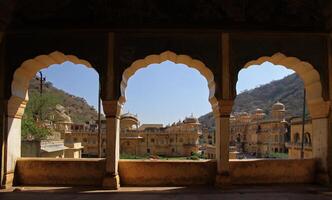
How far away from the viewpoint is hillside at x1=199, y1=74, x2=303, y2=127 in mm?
119238

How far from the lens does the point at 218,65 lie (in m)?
9.66

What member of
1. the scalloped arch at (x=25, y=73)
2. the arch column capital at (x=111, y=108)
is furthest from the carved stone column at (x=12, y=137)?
the arch column capital at (x=111, y=108)

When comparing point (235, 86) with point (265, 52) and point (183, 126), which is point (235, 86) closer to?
point (265, 52)

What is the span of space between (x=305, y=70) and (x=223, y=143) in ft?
10.7

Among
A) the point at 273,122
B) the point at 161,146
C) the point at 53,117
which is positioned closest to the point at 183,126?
the point at 161,146

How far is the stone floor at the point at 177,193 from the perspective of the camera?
26.5ft

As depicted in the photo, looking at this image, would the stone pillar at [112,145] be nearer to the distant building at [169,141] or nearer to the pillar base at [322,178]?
the pillar base at [322,178]

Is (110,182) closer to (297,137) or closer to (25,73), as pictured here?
(25,73)

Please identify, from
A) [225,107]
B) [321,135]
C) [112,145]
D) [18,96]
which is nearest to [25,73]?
[18,96]

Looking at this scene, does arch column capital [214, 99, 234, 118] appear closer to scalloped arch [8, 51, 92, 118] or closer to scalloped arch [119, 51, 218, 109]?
scalloped arch [119, 51, 218, 109]

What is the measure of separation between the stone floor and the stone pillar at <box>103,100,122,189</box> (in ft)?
1.09

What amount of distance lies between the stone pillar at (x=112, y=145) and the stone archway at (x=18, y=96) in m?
1.36

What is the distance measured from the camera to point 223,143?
9.58m

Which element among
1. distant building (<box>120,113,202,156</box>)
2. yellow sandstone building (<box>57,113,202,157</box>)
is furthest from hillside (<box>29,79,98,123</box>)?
distant building (<box>120,113,202,156</box>)
